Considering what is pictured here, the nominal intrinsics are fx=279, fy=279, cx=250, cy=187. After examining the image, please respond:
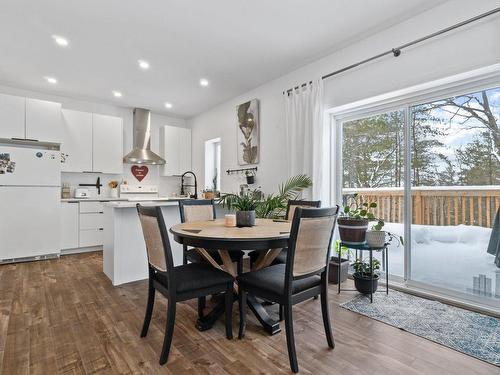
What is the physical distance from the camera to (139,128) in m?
5.56

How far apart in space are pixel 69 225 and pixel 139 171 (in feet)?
5.50

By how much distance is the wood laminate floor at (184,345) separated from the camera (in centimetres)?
162

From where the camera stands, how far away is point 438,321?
2.17 metres

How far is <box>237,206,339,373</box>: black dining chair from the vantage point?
159 cm

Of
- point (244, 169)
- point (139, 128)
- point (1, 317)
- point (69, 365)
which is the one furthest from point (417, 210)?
point (139, 128)

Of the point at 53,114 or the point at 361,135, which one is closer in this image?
the point at 361,135

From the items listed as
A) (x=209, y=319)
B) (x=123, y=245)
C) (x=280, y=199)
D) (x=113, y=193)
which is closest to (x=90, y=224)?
(x=113, y=193)

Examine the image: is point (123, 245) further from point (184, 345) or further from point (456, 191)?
point (456, 191)

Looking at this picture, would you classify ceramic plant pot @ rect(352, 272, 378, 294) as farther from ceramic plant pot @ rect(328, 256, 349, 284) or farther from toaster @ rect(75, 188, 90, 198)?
toaster @ rect(75, 188, 90, 198)

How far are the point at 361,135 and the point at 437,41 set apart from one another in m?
1.16

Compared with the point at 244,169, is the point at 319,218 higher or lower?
lower

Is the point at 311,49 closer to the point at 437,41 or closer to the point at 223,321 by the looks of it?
the point at 437,41

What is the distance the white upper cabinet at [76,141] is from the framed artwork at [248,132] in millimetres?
2656

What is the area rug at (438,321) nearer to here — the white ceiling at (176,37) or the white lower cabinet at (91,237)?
the white ceiling at (176,37)
